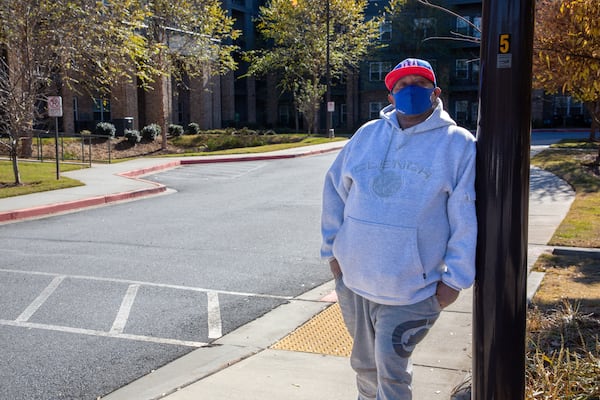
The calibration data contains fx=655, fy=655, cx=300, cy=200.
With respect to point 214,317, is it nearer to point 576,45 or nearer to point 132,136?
point 576,45

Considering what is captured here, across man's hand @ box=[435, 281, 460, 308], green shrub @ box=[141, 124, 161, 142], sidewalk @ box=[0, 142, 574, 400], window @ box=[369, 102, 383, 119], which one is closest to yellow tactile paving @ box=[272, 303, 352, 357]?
sidewalk @ box=[0, 142, 574, 400]

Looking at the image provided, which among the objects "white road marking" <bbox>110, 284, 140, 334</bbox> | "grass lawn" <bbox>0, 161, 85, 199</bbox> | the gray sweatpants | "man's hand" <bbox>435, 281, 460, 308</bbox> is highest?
"man's hand" <bbox>435, 281, 460, 308</bbox>

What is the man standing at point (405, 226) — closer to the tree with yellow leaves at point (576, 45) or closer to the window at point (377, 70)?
the tree with yellow leaves at point (576, 45)

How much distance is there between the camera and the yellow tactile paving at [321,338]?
525cm

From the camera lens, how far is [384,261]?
2869 millimetres

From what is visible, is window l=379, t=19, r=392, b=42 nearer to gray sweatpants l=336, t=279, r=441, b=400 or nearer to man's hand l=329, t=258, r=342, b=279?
man's hand l=329, t=258, r=342, b=279

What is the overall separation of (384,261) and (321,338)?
2.82m

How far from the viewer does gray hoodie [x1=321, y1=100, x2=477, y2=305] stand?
2.82m

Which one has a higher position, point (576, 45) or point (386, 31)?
point (386, 31)

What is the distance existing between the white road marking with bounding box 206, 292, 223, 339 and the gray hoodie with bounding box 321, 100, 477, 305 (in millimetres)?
2956

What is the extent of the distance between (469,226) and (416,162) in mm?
366

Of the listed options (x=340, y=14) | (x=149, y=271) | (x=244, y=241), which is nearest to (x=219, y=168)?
(x=244, y=241)

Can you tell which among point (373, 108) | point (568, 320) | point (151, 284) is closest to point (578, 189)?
point (568, 320)

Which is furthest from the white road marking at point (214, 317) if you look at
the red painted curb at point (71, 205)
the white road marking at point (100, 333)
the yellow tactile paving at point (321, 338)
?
the red painted curb at point (71, 205)
